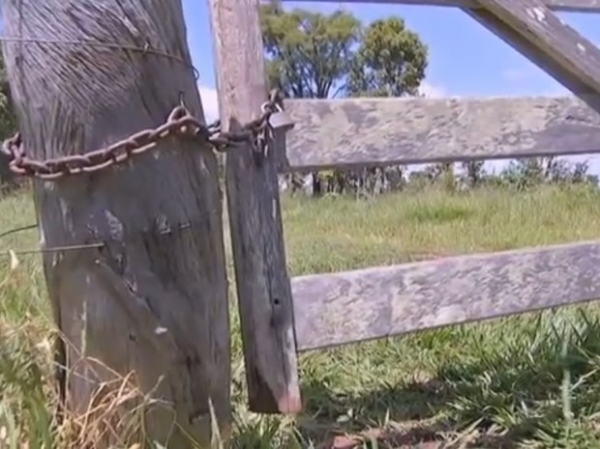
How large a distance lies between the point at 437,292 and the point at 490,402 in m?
0.44

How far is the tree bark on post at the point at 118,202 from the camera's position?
4.08 ft

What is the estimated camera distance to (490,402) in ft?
6.84

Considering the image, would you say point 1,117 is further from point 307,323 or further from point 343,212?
point 307,323

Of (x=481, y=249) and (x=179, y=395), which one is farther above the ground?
(x=179, y=395)

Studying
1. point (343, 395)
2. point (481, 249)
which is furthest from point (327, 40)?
point (343, 395)

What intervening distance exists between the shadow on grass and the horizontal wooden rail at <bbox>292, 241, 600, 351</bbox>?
0.26 metres

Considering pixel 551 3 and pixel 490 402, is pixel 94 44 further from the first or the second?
pixel 490 402

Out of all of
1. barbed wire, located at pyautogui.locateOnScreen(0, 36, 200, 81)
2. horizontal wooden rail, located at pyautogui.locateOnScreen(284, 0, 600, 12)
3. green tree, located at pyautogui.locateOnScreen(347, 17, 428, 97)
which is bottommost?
green tree, located at pyautogui.locateOnScreen(347, 17, 428, 97)

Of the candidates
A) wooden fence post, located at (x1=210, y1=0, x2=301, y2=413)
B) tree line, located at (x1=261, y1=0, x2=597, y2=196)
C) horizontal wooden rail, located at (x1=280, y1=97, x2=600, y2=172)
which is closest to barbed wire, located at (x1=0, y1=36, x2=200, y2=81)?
wooden fence post, located at (x1=210, y1=0, x2=301, y2=413)

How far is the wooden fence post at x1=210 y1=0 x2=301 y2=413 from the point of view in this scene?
1.59 m

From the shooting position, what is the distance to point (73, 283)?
1273 mm

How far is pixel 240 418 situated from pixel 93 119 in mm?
832

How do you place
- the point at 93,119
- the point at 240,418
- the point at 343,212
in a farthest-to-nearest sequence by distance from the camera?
the point at 343,212 < the point at 240,418 < the point at 93,119

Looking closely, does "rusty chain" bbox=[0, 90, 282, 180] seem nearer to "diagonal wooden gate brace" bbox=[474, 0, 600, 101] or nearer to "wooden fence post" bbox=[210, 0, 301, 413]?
"wooden fence post" bbox=[210, 0, 301, 413]
